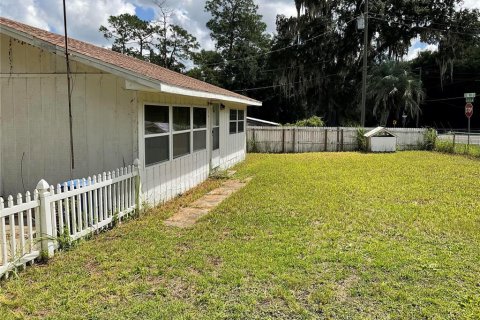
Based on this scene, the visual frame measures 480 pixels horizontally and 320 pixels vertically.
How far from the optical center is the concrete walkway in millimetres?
5534

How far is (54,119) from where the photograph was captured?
586cm

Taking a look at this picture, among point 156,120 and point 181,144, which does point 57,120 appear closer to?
point 156,120

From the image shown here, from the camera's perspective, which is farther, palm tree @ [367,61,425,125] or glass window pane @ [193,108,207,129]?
palm tree @ [367,61,425,125]

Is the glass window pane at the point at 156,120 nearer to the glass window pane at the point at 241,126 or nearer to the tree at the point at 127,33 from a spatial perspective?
the glass window pane at the point at 241,126

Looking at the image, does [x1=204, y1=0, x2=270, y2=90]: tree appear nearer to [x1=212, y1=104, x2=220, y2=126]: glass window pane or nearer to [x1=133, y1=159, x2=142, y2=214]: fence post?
[x1=212, y1=104, x2=220, y2=126]: glass window pane

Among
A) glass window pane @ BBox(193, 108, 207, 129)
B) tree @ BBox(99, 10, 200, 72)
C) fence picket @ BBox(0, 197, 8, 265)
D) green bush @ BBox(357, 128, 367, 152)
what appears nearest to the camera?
fence picket @ BBox(0, 197, 8, 265)

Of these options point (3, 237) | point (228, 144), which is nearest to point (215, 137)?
point (228, 144)

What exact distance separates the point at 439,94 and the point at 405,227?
1397 inches

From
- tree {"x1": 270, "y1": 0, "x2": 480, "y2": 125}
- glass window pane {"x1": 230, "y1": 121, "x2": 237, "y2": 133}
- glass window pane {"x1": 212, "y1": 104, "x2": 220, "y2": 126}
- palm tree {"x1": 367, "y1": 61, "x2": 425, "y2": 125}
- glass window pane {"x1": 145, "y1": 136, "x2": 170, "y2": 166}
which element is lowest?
glass window pane {"x1": 145, "y1": 136, "x2": 170, "y2": 166}

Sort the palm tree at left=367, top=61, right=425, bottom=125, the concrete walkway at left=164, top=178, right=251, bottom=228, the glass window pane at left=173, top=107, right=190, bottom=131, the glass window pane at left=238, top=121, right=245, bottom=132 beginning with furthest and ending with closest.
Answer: the palm tree at left=367, top=61, right=425, bottom=125 < the glass window pane at left=238, top=121, right=245, bottom=132 < the glass window pane at left=173, top=107, right=190, bottom=131 < the concrete walkway at left=164, top=178, right=251, bottom=228

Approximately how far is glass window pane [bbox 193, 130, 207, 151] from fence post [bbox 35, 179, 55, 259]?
4.61 metres

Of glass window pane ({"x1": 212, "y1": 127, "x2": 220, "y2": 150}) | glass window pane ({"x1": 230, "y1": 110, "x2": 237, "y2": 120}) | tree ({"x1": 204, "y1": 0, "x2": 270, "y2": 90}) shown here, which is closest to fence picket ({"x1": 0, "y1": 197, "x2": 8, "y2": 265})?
glass window pane ({"x1": 212, "y1": 127, "x2": 220, "y2": 150})

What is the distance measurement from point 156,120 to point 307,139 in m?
11.9

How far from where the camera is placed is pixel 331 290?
3289 millimetres
